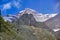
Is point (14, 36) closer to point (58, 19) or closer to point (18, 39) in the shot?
point (18, 39)

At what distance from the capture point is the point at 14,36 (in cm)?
1011

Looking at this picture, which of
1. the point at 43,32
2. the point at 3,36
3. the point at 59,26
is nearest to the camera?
the point at 3,36

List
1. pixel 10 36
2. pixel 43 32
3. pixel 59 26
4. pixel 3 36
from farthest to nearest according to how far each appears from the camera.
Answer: pixel 59 26
pixel 43 32
pixel 10 36
pixel 3 36

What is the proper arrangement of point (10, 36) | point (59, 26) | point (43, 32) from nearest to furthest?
point (10, 36) → point (43, 32) → point (59, 26)

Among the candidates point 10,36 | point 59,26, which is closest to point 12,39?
point 10,36

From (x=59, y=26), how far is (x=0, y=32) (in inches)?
1596

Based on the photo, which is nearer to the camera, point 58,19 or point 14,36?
point 14,36

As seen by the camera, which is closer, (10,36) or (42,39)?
(10,36)

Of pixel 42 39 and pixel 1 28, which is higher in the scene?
pixel 1 28

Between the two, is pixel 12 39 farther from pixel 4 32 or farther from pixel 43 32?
pixel 43 32

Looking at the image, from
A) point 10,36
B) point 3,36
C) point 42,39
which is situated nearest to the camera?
point 3,36

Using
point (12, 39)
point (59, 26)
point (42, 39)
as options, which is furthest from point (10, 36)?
point (59, 26)

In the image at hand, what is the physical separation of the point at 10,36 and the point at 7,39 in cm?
58

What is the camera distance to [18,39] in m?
10.2
